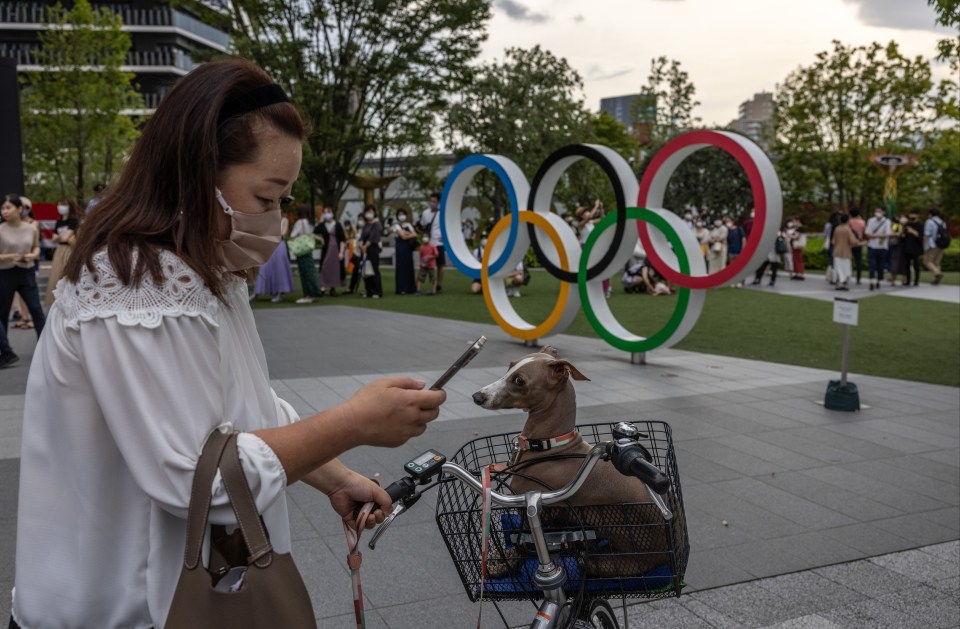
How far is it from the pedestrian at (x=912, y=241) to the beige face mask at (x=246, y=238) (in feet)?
65.2

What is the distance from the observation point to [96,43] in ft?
94.6

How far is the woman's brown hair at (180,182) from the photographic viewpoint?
1.37 metres

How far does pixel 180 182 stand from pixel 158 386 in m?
0.38

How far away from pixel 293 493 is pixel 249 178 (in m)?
3.66

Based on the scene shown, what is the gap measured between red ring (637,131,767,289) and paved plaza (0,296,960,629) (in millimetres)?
1073

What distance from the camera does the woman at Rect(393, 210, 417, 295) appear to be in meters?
17.1

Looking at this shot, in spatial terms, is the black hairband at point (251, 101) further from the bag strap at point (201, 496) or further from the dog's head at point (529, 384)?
the dog's head at point (529, 384)

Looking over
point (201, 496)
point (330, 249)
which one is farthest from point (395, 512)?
point (330, 249)

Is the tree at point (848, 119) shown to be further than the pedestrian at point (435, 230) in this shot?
Yes

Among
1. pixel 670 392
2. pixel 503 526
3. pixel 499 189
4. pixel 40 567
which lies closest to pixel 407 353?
pixel 670 392

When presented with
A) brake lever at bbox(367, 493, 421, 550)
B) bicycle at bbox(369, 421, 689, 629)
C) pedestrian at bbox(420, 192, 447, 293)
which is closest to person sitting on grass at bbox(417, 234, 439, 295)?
pedestrian at bbox(420, 192, 447, 293)

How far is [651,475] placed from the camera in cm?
164

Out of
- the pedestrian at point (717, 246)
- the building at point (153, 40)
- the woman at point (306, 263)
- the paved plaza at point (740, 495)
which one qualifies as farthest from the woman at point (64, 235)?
the building at point (153, 40)

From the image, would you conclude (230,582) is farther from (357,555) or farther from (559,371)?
(559,371)
